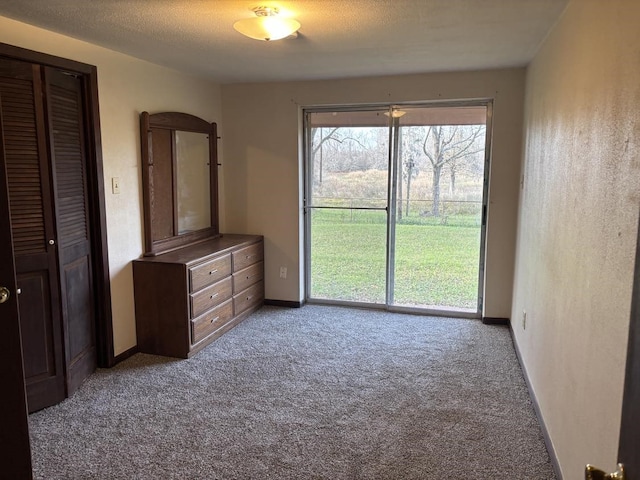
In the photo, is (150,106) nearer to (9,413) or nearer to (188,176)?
(188,176)

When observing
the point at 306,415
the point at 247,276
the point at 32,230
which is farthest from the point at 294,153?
the point at 306,415

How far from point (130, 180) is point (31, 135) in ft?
3.02

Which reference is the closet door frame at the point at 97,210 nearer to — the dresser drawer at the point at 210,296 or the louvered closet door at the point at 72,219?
the louvered closet door at the point at 72,219

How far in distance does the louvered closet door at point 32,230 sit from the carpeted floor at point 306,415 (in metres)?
0.28

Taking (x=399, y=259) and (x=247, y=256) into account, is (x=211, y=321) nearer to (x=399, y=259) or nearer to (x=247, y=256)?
(x=247, y=256)

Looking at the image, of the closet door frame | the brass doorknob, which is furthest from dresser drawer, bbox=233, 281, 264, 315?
the brass doorknob

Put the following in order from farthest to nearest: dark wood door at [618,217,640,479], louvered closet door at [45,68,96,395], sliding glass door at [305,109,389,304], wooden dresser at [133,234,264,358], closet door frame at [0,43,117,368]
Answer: sliding glass door at [305,109,389,304]
wooden dresser at [133,234,264,358]
closet door frame at [0,43,117,368]
louvered closet door at [45,68,96,395]
dark wood door at [618,217,640,479]

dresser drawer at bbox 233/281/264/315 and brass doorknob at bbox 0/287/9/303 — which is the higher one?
brass doorknob at bbox 0/287/9/303

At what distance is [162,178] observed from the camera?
3955 millimetres

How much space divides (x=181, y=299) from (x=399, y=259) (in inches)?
87.3

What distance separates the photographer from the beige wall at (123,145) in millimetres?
3344

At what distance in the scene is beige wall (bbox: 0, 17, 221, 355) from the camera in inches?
132

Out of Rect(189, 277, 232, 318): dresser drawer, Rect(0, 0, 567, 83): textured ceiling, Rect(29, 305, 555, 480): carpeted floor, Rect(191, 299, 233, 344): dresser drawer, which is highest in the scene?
Rect(0, 0, 567, 83): textured ceiling

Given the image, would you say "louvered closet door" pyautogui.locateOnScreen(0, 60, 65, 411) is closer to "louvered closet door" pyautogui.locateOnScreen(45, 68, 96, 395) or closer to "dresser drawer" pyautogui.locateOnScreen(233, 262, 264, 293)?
"louvered closet door" pyautogui.locateOnScreen(45, 68, 96, 395)
